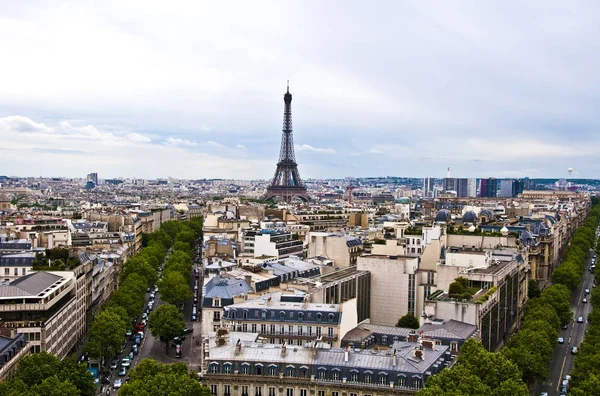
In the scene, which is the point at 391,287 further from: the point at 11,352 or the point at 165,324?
the point at 11,352

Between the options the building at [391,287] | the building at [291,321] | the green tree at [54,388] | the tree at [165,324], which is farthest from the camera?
the building at [391,287]

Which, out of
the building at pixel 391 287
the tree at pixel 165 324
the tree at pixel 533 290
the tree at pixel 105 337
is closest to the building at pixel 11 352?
the tree at pixel 105 337

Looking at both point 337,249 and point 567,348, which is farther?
point 337,249

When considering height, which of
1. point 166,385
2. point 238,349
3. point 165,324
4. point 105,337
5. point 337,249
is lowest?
point 105,337

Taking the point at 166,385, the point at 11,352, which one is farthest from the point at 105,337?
the point at 166,385

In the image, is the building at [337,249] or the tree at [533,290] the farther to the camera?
the building at [337,249]

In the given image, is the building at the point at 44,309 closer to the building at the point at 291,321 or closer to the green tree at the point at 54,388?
the green tree at the point at 54,388

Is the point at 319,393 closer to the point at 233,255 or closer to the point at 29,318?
the point at 29,318

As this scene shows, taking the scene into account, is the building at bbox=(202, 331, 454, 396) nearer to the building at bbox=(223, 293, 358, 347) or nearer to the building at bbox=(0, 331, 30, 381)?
the building at bbox=(223, 293, 358, 347)
